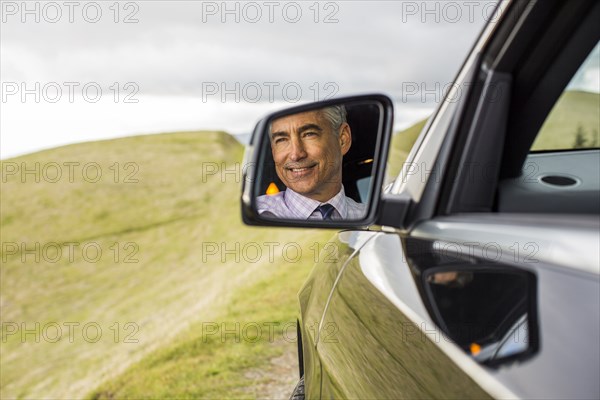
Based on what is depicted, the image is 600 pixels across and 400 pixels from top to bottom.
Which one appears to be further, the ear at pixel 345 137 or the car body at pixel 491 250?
the ear at pixel 345 137

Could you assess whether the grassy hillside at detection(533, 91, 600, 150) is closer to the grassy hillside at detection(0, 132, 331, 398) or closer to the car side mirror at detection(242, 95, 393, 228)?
the car side mirror at detection(242, 95, 393, 228)

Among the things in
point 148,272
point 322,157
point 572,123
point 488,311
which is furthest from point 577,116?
point 148,272

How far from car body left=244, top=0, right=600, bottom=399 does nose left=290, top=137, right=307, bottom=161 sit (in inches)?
12.0

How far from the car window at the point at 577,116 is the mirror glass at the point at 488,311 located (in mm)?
536

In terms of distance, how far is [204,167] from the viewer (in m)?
74.9

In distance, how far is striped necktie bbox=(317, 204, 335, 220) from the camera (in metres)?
2.07

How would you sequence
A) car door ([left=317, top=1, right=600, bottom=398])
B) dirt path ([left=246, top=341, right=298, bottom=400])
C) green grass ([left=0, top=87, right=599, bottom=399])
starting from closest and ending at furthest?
car door ([left=317, top=1, right=600, bottom=398]), dirt path ([left=246, top=341, right=298, bottom=400]), green grass ([left=0, top=87, right=599, bottom=399])

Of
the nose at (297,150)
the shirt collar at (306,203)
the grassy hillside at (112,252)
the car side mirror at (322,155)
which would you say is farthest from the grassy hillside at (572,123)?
the grassy hillside at (112,252)

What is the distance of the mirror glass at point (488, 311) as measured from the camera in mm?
1207

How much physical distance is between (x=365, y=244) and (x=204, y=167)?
241 ft

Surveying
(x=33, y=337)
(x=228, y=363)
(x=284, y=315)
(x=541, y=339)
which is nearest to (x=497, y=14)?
(x=541, y=339)

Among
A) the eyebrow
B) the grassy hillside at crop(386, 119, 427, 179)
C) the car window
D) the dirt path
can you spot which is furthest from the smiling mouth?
the dirt path

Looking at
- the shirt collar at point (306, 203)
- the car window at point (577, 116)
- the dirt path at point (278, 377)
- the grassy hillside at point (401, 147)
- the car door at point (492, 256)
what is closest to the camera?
the car door at point (492, 256)

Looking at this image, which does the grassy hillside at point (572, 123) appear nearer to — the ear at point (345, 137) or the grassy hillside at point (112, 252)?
the ear at point (345, 137)
